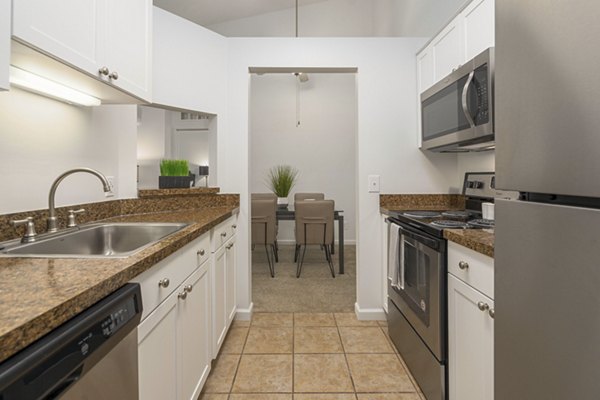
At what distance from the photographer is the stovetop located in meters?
1.48

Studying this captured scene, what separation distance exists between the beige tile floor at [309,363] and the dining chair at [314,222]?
1.30 meters

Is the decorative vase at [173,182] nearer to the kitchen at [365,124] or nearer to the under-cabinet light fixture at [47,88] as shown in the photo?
the kitchen at [365,124]

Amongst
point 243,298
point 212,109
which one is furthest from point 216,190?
point 243,298

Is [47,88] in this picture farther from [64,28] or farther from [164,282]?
[164,282]

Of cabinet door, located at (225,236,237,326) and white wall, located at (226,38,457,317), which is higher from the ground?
white wall, located at (226,38,457,317)

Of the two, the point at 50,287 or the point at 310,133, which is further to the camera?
the point at 310,133

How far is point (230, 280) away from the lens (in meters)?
2.24

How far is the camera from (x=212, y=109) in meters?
2.41

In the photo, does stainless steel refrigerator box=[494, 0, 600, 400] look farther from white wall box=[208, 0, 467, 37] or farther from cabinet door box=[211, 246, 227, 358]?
white wall box=[208, 0, 467, 37]

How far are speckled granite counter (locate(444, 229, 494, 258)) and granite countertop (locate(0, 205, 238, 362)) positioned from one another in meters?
1.12

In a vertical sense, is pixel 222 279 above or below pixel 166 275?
below

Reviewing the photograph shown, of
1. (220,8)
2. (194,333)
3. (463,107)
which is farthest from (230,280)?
(220,8)

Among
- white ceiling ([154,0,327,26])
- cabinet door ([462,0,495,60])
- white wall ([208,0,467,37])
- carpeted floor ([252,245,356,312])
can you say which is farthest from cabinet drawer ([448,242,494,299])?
white wall ([208,0,467,37])

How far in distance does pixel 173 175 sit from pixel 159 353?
161 cm
